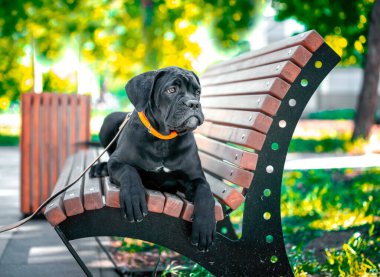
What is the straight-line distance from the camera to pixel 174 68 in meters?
3.11

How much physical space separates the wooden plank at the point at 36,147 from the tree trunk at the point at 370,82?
6857 mm

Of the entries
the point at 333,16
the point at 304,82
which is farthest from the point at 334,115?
the point at 304,82

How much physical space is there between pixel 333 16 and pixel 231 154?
634 cm

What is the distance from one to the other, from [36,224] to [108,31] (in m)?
15.0

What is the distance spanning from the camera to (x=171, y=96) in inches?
117

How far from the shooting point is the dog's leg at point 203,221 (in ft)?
8.95

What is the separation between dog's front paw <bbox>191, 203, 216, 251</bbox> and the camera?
2.72 metres

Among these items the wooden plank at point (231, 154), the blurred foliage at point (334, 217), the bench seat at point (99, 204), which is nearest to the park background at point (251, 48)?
the blurred foliage at point (334, 217)

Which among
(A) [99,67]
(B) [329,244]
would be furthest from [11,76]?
(B) [329,244]

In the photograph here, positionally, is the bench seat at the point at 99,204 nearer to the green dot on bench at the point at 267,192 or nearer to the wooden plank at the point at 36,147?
the green dot on bench at the point at 267,192

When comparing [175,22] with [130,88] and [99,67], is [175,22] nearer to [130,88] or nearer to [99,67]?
[99,67]

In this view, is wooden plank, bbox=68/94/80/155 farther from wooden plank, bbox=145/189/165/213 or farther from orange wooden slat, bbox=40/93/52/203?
wooden plank, bbox=145/189/165/213

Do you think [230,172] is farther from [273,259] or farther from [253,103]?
[273,259]

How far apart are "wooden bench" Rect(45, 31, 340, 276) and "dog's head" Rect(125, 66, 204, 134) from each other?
349mm
